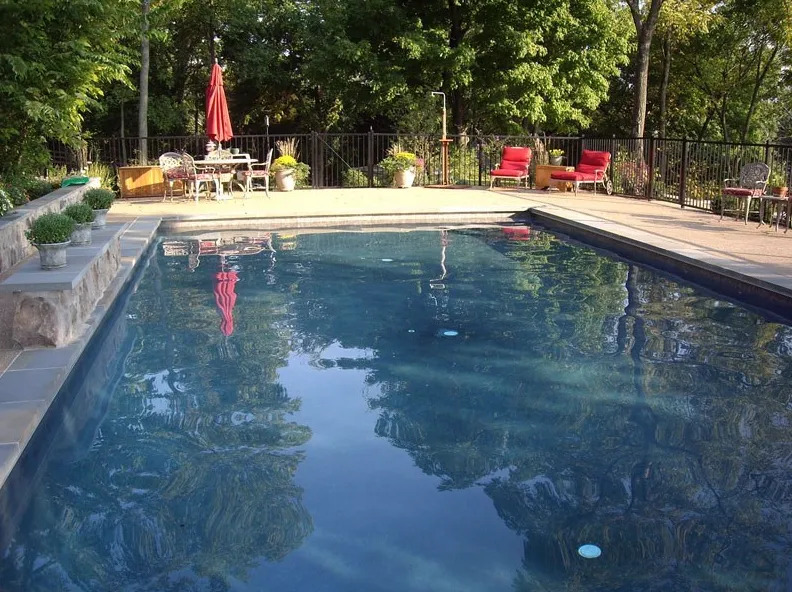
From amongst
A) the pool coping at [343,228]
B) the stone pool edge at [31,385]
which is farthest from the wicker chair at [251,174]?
the stone pool edge at [31,385]

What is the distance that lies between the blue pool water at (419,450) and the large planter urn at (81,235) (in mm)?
735

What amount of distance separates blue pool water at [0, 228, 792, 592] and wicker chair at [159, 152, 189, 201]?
652 centimetres

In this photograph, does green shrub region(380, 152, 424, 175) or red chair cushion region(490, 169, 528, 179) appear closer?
red chair cushion region(490, 169, 528, 179)

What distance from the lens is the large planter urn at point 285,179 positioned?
51.9 ft

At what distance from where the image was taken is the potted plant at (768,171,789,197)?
32.4 feet

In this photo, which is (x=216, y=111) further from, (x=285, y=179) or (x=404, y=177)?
(x=404, y=177)

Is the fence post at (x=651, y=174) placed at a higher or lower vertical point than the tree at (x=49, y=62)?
lower

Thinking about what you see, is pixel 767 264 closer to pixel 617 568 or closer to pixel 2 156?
pixel 617 568

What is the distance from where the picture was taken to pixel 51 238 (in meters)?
5.39

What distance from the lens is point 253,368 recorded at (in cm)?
543

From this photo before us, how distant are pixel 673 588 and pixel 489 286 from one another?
17.2ft

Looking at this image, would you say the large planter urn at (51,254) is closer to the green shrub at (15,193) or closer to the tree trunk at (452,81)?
the green shrub at (15,193)

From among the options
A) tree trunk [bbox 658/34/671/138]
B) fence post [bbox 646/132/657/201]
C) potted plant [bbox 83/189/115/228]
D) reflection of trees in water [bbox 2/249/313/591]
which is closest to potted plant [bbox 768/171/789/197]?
fence post [bbox 646/132/657/201]

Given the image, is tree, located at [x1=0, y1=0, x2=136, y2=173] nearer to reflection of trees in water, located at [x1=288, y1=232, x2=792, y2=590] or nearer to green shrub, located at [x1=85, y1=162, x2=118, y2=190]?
reflection of trees in water, located at [x1=288, y1=232, x2=792, y2=590]
